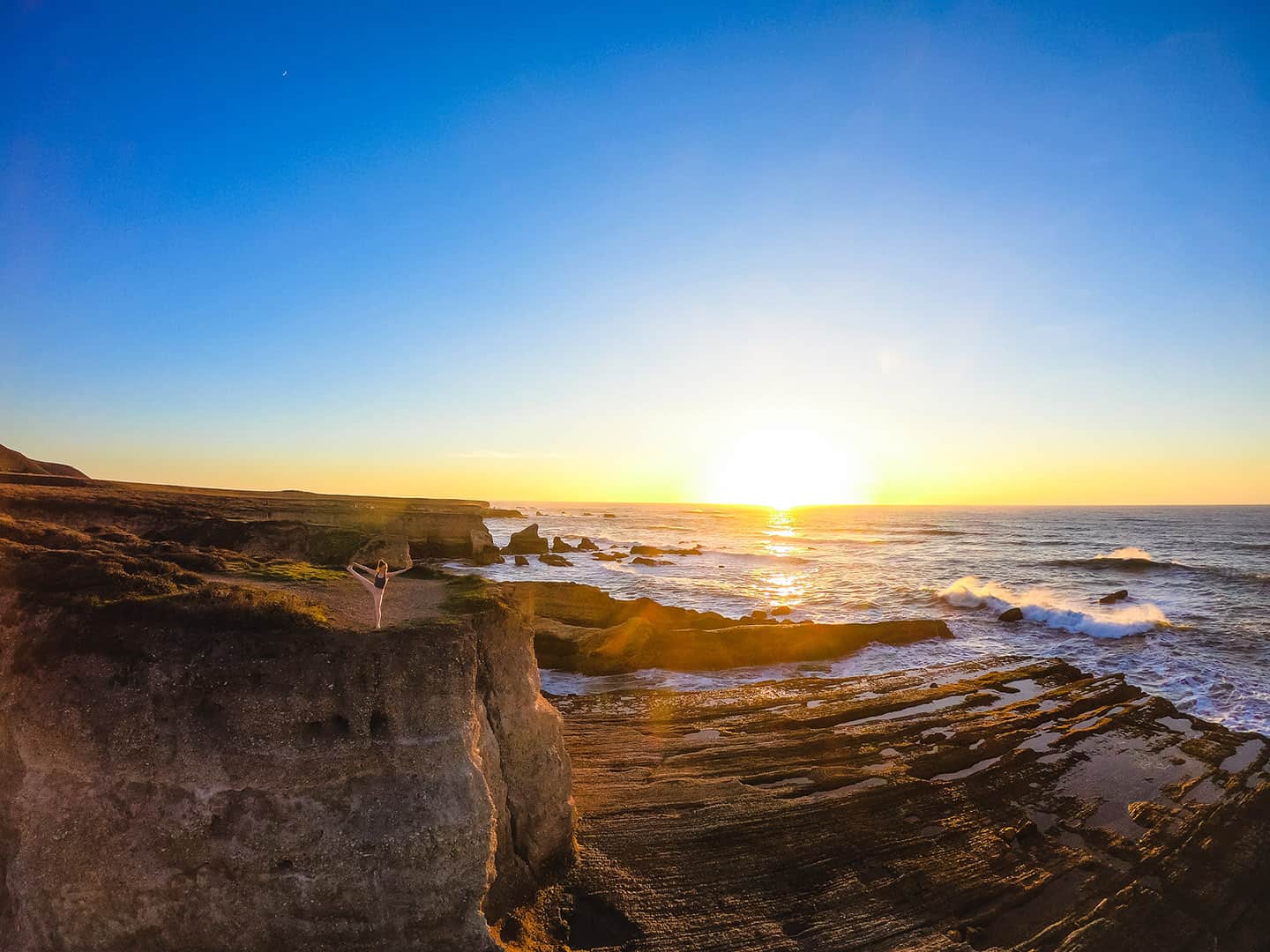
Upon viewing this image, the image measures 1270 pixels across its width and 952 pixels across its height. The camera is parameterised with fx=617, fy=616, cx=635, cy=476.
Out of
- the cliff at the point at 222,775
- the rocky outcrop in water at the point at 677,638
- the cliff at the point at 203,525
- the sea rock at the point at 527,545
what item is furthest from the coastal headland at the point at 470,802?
the sea rock at the point at 527,545

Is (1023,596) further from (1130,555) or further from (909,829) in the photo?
(909,829)

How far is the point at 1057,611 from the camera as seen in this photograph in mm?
29516

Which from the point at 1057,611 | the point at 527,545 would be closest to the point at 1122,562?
the point at 1057,611

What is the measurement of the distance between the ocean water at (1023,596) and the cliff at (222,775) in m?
11.7

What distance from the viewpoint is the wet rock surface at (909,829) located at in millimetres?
7891

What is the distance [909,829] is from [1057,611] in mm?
25011

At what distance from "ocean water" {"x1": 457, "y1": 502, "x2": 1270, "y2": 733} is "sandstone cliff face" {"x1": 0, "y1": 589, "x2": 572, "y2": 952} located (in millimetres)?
11700

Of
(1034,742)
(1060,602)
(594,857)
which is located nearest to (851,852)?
(594,857)

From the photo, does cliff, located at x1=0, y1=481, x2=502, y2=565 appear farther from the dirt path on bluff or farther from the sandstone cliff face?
the sandstone cliff face

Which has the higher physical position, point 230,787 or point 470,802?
point 230,787

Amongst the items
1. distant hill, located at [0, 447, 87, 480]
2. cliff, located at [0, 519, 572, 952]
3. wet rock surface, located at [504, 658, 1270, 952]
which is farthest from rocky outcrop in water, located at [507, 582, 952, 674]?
distant hill, located at [0, 447, 87, 480]

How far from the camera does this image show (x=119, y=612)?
246 inches

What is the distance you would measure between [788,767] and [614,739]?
3745mm

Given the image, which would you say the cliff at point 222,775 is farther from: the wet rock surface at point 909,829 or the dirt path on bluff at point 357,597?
the wet rock surface at point 909,829
